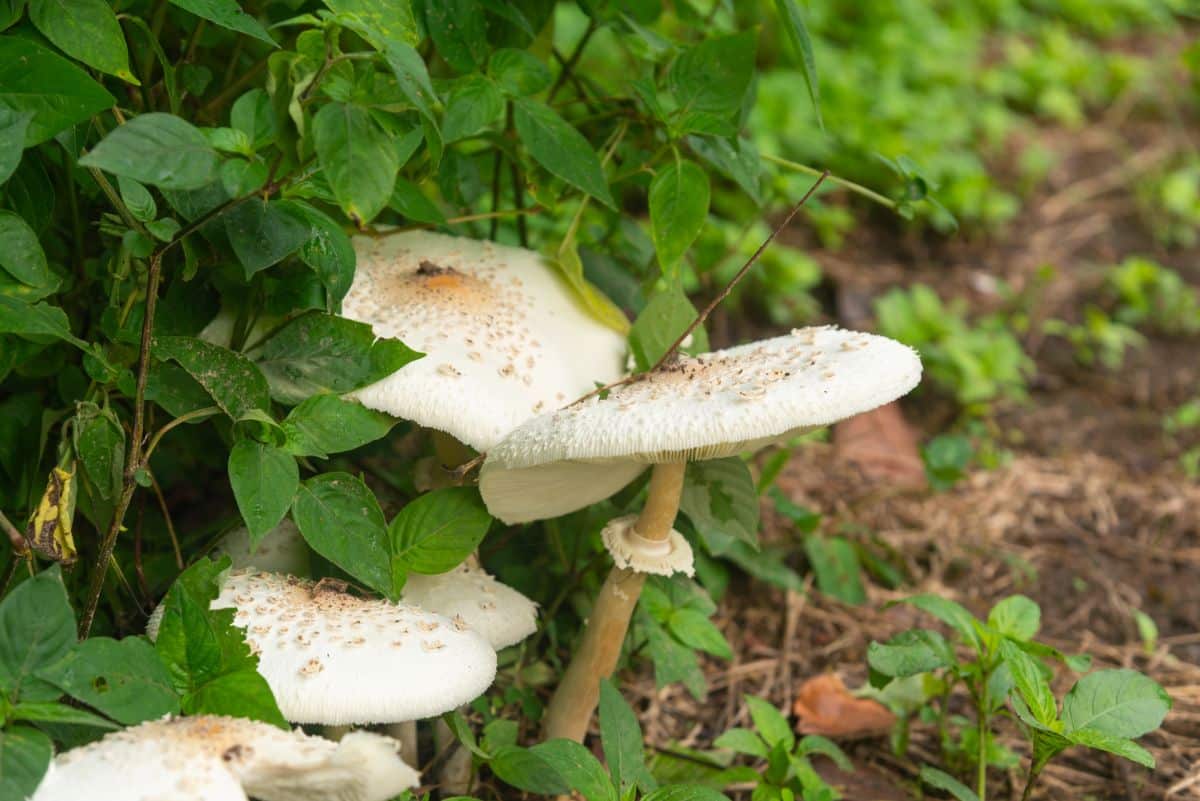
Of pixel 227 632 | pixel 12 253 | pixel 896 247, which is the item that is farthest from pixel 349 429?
pixel 896 247

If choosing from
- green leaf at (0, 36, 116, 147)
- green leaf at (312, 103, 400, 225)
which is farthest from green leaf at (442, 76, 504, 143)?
green leaf at (0, 36, 116, 147)

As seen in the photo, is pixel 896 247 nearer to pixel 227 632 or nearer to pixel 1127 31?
pixel 1127 31

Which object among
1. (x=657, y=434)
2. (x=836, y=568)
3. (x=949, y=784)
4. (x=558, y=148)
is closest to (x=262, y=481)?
(x=657, y=434)

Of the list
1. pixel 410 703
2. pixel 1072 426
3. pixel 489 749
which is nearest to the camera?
pixel 410 703

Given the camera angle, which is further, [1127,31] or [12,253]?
[1127,31]

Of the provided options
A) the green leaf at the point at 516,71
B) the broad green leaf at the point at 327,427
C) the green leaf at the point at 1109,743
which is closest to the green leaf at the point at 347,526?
the broad green leaf at the point at 327,427

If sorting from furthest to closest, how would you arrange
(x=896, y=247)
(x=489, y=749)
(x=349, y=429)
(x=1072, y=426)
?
(x=896, y=247), (x=1072, y=426), (x=489, y=749), (x=349, y=429)
